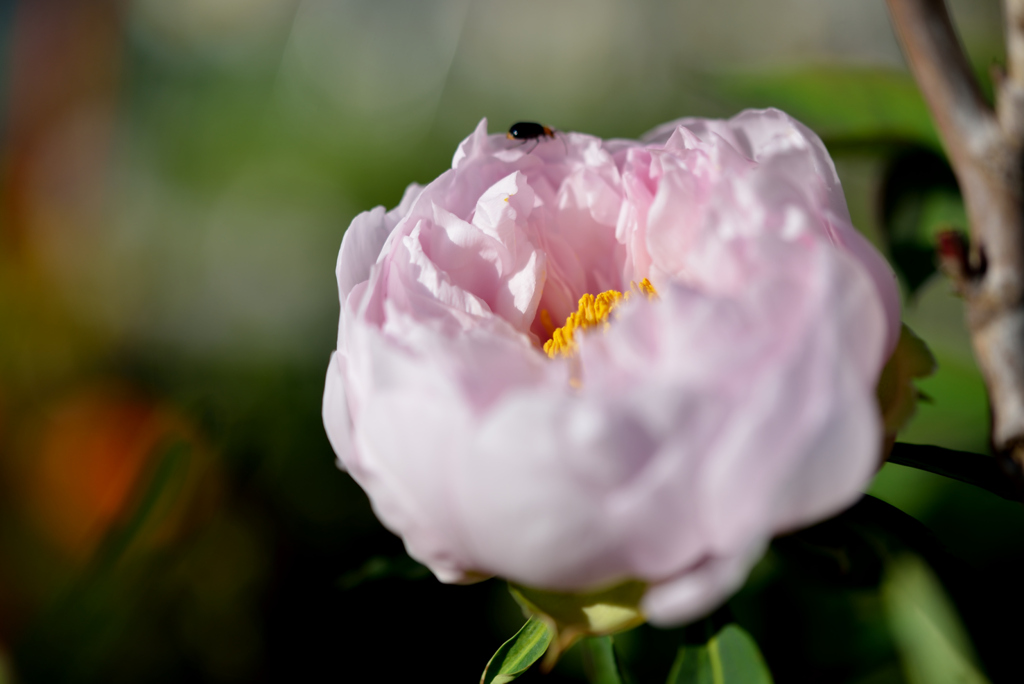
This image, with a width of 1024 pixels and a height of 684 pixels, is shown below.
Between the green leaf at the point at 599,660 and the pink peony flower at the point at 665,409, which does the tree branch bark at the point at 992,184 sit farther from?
the green leaf at the point at 599,660

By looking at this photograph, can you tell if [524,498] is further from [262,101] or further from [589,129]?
[262,101]

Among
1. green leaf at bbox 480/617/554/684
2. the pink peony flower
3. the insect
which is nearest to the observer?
the pink peony flower

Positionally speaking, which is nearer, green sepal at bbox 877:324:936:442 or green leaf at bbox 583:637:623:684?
green sepal at bbox 877:324:936:442

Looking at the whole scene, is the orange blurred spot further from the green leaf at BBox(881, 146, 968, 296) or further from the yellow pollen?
the green leaf at BBox(881, 146, 968, 296)

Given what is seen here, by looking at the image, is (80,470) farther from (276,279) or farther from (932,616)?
(932,616)

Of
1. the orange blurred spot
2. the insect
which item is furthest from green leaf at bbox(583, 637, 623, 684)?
the orange blurred spot

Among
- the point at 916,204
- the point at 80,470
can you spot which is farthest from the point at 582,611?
the point at 80,470
